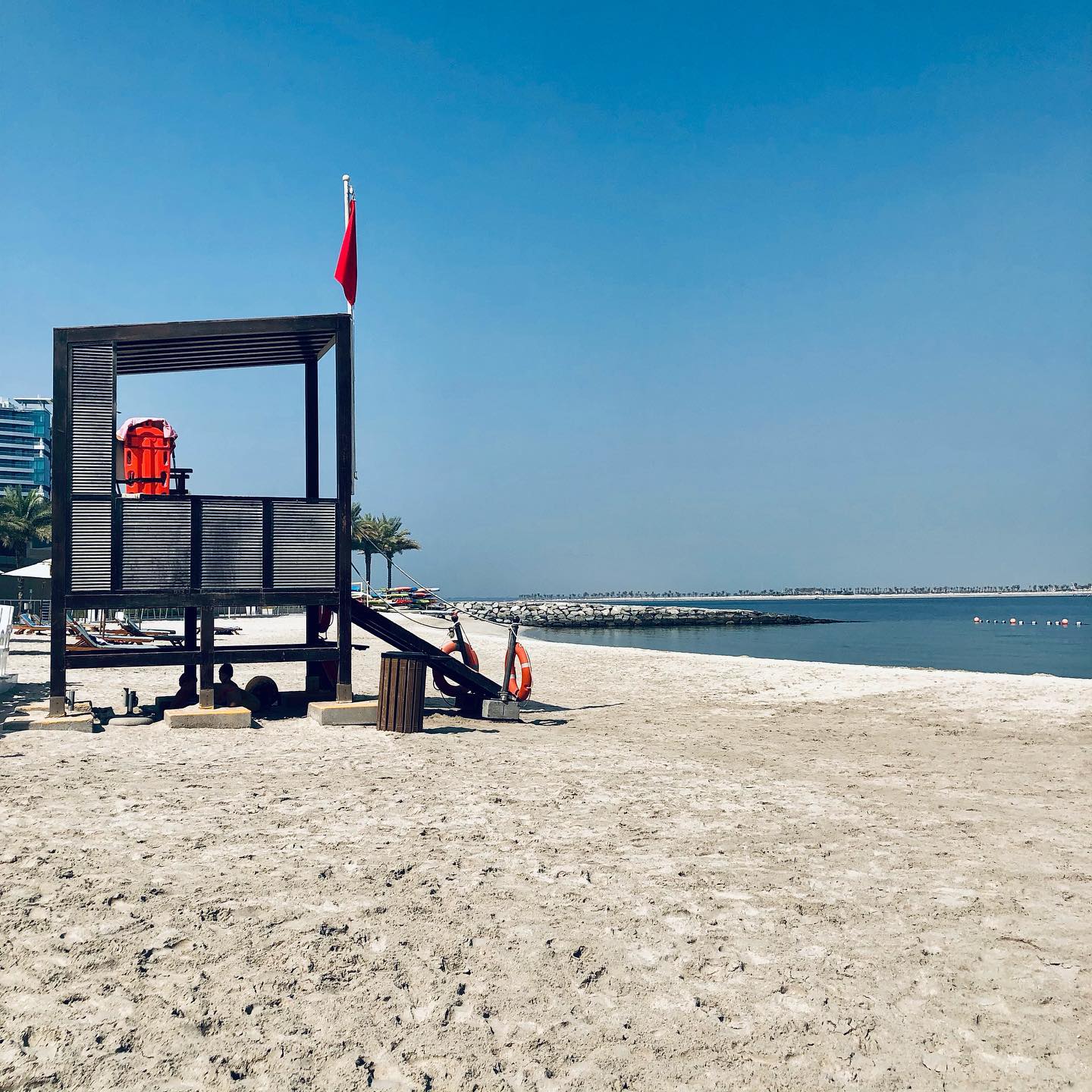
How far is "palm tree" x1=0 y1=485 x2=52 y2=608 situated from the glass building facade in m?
126

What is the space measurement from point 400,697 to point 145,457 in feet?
15.5

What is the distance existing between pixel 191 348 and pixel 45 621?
34347 mm

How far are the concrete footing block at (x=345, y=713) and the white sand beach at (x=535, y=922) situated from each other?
6.90ft

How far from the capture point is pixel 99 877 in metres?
5.19

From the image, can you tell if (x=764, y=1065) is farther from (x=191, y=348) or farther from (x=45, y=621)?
(x=45, y=621)

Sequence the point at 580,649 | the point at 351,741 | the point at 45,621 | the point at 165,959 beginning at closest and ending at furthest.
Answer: the point at 165,959, the point at 351,741, the point at 580,649, the point at 45,621

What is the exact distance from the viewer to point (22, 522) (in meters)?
66.2

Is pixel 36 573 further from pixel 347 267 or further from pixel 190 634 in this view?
pixel 347 267

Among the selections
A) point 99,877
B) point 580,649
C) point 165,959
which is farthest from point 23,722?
point 580,649

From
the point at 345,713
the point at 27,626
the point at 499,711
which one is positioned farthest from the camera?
the point at 27,626

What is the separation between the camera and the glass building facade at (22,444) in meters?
184

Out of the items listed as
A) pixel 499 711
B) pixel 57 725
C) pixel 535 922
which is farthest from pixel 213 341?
pixel 535 922

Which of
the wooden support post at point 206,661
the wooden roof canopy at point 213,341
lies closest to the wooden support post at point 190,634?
the wooden support post at point 206,661

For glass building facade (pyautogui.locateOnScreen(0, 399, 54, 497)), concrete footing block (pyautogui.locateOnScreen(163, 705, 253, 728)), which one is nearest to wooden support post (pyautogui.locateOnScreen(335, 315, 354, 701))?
concrete footing block (pyautogui.locateOnScreen(163, 705, 253, 728))
